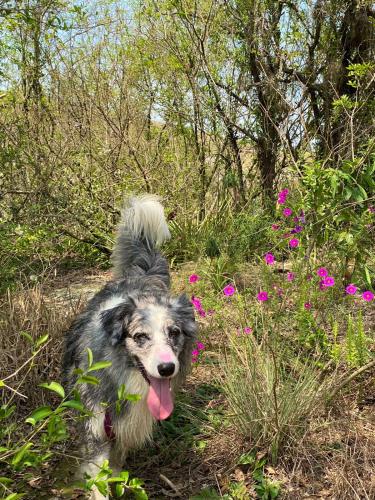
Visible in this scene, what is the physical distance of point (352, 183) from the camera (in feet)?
11.0

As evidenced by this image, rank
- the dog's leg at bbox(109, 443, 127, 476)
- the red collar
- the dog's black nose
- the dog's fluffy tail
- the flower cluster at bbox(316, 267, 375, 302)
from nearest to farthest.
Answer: the dog's black nose, the red collar, the dog's leg at bbox(109, 443, 127, 476), the flower cluster at bbox(316, 267, 375, 302), the dog's fluffy tail

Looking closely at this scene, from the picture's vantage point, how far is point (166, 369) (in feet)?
7.82

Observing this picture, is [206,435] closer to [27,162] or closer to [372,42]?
[27,162]

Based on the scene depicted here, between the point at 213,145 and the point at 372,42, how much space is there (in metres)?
2.65

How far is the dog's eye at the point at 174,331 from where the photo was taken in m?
2.66

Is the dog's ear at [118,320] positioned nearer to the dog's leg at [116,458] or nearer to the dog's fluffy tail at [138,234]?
the dog's leg at [116,458]

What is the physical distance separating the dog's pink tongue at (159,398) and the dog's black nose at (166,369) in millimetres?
195

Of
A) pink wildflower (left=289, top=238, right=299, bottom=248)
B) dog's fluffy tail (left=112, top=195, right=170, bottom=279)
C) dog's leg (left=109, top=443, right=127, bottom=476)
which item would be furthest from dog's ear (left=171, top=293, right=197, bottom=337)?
dog's fluffy tail (left=112, top=195, right=170, bottom=279)

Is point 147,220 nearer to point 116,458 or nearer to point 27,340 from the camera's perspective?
point 27,340

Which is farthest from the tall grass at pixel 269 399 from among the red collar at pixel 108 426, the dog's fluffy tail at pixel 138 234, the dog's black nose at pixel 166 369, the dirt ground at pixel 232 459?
the dog's fluffy tail at pixel 138 234

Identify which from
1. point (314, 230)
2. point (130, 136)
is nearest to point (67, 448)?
point (314, 230)

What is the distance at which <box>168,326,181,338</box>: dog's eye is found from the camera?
2.66m

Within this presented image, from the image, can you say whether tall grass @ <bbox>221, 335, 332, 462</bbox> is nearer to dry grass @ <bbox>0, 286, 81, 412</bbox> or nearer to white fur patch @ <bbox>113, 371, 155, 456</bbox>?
Answer: white fur patch @ <bbox>113, 371, 155, 456</bbox>

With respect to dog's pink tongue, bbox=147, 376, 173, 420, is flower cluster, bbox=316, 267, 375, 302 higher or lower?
higher
